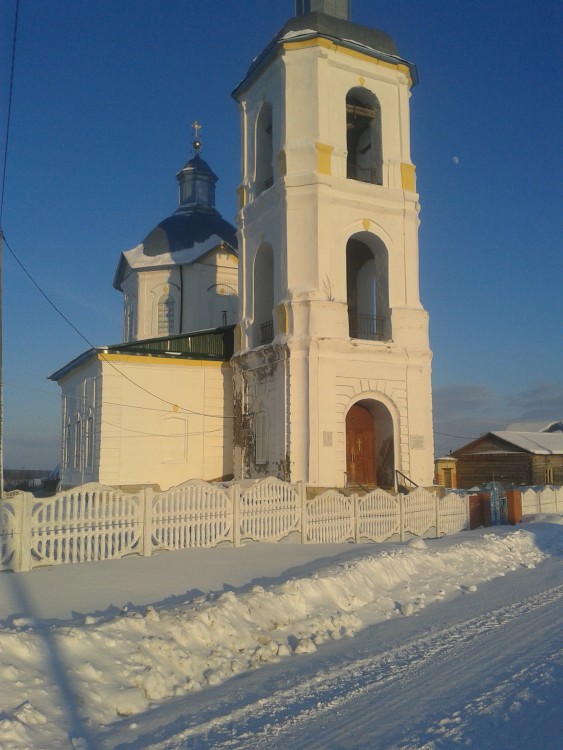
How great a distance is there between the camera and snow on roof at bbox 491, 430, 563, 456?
1406 inches

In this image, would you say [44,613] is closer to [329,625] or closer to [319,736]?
[329,625]

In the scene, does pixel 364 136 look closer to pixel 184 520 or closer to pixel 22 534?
pixel 184 520

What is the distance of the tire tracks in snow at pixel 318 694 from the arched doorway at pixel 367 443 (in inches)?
498

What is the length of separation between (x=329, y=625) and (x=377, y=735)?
310 cm

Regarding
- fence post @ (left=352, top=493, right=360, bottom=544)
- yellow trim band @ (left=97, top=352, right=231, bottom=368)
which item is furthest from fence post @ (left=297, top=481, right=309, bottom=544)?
yellow trim band @ (left=97, top=352, right=231, bottom=368)

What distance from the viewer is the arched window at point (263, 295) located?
876 inches

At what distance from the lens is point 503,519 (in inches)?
798

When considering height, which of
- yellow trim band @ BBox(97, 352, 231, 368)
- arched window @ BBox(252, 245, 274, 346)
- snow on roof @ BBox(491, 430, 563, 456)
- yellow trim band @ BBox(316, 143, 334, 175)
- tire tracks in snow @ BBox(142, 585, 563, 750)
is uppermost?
yellow trim band @ BBox(316, 143, 334, 175)

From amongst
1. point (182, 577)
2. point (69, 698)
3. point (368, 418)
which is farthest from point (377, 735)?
point (368, 418)

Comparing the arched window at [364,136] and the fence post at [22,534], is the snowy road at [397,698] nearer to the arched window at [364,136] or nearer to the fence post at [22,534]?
the fence post at [22,534]

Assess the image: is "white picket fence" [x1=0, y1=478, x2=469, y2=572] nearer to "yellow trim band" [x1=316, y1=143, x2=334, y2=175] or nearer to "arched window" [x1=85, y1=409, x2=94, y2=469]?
"arched window" [x1=85, y1=409, x2=94, y2=469]

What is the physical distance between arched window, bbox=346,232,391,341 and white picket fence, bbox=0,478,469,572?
651cm

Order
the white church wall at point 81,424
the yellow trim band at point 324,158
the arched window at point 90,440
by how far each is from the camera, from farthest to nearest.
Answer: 1. the arched window at point 90,440
2. the white church wall at point 81,424
3. the yellow trim band at point 324,158

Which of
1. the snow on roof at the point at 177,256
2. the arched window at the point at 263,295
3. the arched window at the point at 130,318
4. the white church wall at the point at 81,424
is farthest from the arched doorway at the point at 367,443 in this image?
the arched window at the point at 130,318
